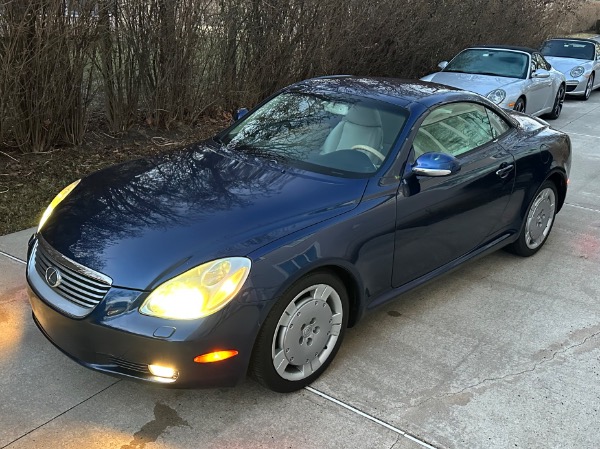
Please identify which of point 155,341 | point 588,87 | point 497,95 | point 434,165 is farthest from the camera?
point 588,87

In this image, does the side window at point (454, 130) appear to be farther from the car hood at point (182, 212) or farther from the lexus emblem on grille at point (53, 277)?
the lexus emblem on grille at point (53, 277)

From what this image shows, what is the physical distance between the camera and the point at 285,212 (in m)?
3.06

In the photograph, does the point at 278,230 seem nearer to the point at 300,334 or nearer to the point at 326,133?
the point at 300,334

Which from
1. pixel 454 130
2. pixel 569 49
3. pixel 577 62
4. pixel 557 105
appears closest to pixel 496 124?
pixel 454 130

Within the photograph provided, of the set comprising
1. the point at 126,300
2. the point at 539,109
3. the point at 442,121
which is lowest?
the point at 539,109

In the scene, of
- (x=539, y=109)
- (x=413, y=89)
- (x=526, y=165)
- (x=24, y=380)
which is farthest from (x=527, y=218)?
(x=539, y=109)

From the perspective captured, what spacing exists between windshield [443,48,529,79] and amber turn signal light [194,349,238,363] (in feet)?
27.6

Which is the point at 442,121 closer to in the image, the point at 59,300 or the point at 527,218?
the point at 527,218

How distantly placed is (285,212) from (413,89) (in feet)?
5.59

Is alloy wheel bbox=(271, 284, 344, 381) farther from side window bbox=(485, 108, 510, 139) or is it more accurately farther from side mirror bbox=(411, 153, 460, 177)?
side window bbox=(485, 108, 510, 139)

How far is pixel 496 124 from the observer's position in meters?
4.56

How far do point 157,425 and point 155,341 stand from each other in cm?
50

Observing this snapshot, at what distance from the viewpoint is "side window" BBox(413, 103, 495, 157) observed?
380 centimetres

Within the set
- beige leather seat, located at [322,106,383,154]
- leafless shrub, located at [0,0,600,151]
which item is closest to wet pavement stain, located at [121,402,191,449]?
beige leather seat, located at [322,106,383,154]
